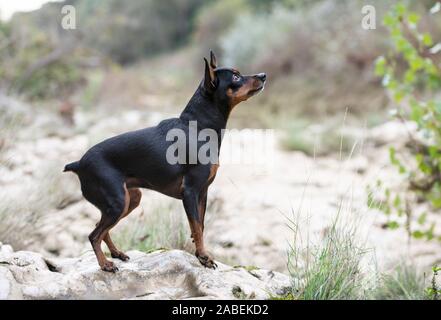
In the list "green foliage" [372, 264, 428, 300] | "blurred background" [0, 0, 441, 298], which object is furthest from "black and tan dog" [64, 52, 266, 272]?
"green foliage" [372, 264, 428, 300]

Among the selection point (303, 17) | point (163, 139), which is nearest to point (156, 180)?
point (163, 139)

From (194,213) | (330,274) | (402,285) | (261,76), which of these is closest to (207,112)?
(261,76)

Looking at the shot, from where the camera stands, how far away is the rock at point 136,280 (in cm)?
316

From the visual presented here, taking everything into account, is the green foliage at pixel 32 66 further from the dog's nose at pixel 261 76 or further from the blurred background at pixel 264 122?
the dog's nose at pixel 261 76

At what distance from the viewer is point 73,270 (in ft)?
11.8

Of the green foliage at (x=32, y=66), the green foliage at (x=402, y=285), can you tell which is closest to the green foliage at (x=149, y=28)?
the green foliage at (x=32, y=66)

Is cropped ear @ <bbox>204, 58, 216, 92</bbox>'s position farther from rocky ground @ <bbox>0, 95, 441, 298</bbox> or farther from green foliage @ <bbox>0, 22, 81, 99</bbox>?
green foliage @ <bbox>0, 22, 81, 99</bbox>

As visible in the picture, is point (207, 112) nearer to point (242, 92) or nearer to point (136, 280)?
point (242, 92)

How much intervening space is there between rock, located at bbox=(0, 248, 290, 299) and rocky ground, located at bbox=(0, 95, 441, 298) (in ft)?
0.14

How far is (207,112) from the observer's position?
3.61m

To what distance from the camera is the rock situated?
3.16 m

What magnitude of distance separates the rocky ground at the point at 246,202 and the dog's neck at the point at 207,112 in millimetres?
480

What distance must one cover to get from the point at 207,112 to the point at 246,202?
3.85 metres
